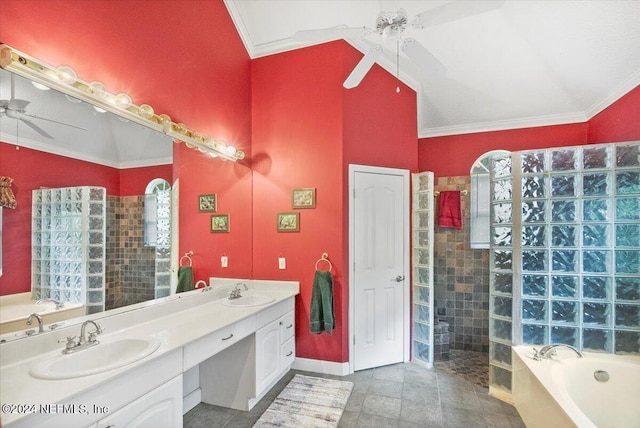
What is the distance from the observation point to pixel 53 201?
147 cm

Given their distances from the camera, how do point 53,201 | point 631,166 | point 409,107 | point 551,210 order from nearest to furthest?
point 53,201 < point 631,166 < point 551,210 < point 409,107

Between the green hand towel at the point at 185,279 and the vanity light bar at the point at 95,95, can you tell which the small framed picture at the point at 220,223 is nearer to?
the green hand towel at the point at 185,279

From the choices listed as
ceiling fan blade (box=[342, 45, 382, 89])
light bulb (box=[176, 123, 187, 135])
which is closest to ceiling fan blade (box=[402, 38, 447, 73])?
ceiling fan blade (box=[342, 45, 382, 89])

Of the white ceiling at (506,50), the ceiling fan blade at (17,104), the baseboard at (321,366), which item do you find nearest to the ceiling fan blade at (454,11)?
the white ceiling at (506,50)

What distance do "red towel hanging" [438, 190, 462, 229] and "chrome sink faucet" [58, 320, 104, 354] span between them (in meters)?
3.44

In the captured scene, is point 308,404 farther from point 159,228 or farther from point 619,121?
point 619,121

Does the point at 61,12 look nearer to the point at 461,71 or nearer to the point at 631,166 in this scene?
the point at 461,71

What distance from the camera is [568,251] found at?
7.32 ft

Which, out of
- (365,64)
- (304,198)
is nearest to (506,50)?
(365,64)

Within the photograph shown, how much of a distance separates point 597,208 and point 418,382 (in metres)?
2.06

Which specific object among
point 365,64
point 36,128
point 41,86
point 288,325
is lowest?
point 288,325

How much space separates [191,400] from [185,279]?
3.13ft

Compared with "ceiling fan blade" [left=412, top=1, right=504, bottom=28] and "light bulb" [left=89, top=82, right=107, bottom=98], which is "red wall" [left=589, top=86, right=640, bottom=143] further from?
"light bulb" [left=89, top=82, right=107, bottom=98]

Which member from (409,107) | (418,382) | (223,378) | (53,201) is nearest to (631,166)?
(409,107)
